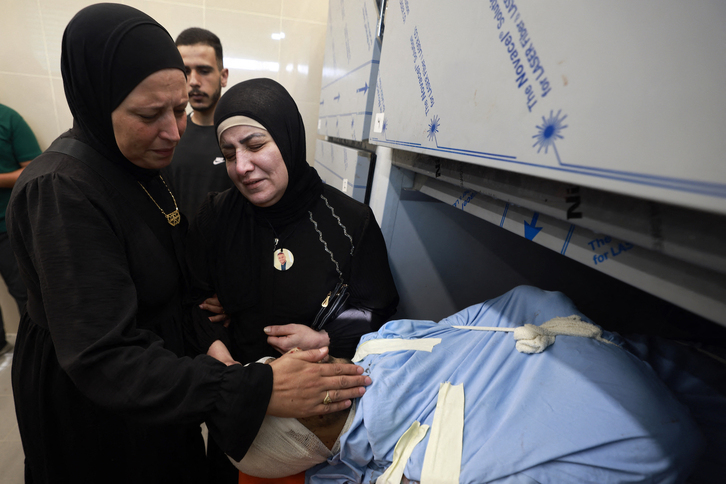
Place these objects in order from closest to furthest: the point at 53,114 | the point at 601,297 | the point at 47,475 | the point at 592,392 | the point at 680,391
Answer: the point at 592,392, the point at 680,391, the point at 47,475, the point at 601,297, the point at 53,114

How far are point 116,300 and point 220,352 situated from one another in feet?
1.39

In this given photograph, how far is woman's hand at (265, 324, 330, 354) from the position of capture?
3.23 feet

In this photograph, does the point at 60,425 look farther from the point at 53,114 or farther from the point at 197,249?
the point at 53,114

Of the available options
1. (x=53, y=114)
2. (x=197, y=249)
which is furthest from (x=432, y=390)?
(x=53, y=114)

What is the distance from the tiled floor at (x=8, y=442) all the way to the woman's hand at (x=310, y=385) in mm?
1932

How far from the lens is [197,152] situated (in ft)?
5.96

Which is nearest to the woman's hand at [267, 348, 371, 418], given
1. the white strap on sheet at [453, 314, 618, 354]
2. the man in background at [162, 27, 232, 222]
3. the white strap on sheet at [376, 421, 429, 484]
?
the white strap on sheet at [376, 421, 429, 484]

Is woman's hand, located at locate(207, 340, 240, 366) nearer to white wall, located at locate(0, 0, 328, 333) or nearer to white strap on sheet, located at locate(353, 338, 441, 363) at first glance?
white strap on sheet, located at locate(353, 338, 441, 363)

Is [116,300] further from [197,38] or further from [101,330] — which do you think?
[197,38]

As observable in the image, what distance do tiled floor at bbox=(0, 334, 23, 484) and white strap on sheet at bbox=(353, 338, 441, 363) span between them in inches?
79.3

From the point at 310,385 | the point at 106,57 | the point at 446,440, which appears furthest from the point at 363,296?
the point at 106,57

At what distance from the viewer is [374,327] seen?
1.11 metres

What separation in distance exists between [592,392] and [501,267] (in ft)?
2.55

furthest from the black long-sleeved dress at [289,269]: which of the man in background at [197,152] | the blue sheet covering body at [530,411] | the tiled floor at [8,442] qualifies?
the tiled floor at [8,442]
